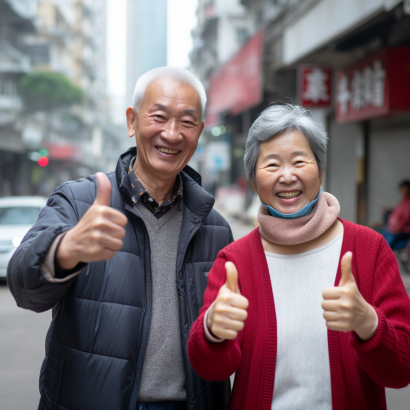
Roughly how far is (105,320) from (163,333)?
0.26 meters

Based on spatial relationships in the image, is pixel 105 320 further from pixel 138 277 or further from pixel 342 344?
pixel 342 344

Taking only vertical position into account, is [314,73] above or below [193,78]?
above

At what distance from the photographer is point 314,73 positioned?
11602mm

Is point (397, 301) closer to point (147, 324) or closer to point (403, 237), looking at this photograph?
point (147, 324)

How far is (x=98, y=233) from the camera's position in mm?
1470

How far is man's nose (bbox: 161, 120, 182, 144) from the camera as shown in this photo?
2.11 m

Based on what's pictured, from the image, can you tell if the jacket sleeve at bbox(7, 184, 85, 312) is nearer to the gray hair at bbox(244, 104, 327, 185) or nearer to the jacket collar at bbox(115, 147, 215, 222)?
the jacket collar at bbox(115, 147, 215, 222)

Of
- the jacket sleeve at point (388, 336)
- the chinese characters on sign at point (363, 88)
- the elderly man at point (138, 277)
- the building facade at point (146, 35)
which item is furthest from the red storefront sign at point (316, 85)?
→ the building facade at point (146, 35)

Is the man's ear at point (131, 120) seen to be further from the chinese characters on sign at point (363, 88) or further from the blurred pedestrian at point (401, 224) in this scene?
the chinese characters on sign at point (363, 88)

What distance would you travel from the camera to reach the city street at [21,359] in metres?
4.06

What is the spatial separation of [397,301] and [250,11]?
70.5ft

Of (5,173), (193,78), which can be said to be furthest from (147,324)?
(5,173)

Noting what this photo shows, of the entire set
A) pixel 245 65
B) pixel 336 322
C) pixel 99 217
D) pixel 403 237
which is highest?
pixel 245 65

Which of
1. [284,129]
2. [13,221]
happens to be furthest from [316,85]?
[284,129]
